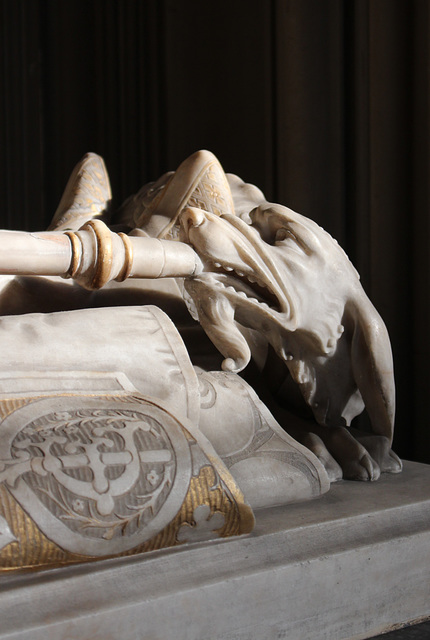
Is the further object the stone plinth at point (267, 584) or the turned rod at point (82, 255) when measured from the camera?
the turned rod at point (82, 255)

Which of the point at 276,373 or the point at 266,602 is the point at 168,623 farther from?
the point at 276,373

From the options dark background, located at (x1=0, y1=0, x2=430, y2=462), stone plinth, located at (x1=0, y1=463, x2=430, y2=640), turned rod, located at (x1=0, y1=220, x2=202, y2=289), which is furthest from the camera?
dark background, located at (x1=0, y1=0, x2=430, y2=462)

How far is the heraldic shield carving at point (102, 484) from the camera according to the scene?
0.93 metres

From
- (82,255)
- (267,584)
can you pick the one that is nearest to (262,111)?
(82,255)

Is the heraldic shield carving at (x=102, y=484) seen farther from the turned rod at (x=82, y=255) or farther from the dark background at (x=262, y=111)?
the dark background at (x=262, y=111)

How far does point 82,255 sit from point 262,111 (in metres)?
2.15

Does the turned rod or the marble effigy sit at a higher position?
the turned rod

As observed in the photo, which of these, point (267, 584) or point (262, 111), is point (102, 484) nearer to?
point (267, 584)

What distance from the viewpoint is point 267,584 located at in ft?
3.42

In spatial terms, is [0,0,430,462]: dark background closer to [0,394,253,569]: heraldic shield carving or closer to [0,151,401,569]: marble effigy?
[0,151,401,569]: marble effigy

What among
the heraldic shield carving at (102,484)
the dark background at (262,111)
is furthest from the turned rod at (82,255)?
the dark background at (262,111)

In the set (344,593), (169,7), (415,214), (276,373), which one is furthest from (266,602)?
(169,7)

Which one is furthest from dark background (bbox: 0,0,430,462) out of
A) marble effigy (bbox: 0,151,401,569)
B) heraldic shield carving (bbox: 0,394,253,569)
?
heraldic shield carving (bbox: 0,394,253,569)

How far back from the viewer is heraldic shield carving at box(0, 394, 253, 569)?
93cm
